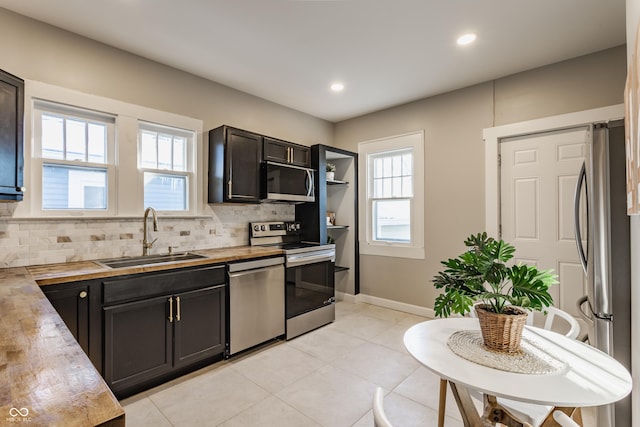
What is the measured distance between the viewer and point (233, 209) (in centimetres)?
344

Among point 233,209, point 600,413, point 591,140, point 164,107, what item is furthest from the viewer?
point 233,209

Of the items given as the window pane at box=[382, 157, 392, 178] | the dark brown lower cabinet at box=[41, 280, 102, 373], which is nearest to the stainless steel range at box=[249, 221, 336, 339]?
the window pane at box=[382, 157, 392, 178]

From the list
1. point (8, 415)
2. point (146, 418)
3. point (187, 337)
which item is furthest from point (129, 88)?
point (8, 415)

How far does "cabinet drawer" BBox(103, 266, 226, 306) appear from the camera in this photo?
2020 millimetres

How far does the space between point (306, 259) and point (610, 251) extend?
2.44m

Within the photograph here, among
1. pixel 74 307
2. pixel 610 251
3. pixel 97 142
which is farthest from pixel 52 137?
pixel 610 251

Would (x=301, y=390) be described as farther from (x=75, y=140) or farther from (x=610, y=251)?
(x=75, y=140)

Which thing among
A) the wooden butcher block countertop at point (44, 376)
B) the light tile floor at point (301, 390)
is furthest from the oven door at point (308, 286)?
the wooden butcher block countertop at point (44, 376)

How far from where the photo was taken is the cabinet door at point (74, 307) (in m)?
1.80

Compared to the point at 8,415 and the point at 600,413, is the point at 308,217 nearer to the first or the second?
the point at 600,413

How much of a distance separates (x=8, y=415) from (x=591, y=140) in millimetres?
2518

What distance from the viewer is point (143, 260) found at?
2568mm

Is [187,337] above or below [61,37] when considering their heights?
below

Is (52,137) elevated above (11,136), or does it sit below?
above
